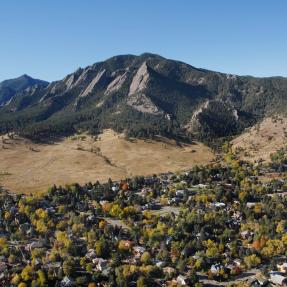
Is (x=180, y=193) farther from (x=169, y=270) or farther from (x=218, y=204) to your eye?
(x=169, y=270)

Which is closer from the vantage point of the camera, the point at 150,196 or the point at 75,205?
the point at 75,205

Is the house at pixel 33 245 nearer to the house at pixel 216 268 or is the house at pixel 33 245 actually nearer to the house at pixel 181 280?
the house at pixel 181 280

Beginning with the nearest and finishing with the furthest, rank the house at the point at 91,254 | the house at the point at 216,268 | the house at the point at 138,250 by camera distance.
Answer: the house at the point at 216,268 → the house at the point at 91,254 → the house at the point at 138,250

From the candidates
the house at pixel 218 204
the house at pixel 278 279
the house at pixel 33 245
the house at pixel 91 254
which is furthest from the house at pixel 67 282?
the house at pixel 218 204

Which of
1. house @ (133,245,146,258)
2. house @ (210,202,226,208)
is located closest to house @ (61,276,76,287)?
house @ (133,245,146,258)

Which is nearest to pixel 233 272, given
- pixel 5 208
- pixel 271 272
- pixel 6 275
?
pixel 271 272

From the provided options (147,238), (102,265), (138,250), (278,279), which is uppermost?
(147,238)

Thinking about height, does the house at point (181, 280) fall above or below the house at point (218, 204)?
below

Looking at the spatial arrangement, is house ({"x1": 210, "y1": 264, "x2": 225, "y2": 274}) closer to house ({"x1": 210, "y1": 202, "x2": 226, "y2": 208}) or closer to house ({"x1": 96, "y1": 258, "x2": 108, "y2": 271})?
house ({"x1": 96, "y1": 258, "x2": 108, "y2": 271})

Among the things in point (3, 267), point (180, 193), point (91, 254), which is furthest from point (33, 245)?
point (180, 193)

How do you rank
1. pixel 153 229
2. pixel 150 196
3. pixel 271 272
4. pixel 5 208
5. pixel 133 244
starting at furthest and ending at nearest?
pixel 150 196, pixel 5 208, pixel 153 229, pixel 133 244, pixel 271 272

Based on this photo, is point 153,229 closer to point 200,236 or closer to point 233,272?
point 200,236
